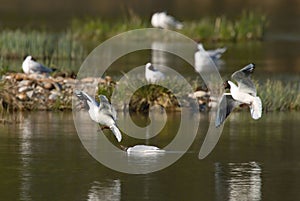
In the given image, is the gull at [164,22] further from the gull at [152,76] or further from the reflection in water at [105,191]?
the reflection in water at [105,191]

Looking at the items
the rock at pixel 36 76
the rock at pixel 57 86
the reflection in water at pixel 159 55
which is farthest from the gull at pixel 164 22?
the rock at pixel 57 86

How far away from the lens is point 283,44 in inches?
1292

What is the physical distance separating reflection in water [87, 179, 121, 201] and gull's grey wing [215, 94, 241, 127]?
232 centimetres

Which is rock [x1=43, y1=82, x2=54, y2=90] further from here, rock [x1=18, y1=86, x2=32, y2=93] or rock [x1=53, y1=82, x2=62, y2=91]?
rock [x1=18, y1=86, x2=32, y2=93]

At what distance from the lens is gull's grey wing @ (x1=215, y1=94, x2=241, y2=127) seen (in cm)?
1430

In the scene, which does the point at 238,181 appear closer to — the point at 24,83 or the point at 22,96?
the point at 22,96

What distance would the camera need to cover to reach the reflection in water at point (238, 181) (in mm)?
11469

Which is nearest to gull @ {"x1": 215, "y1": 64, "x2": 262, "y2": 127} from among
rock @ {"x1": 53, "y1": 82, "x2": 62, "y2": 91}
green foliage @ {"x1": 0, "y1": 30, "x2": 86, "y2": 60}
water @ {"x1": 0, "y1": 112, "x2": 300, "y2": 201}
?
water @ {"x1": 0, "y1": 112, "x2": 300, "y2": 201}

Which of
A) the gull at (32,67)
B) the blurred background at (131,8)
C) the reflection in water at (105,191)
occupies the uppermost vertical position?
the blurred background at (131,8)

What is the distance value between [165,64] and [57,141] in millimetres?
11262

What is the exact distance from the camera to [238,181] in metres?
12.2

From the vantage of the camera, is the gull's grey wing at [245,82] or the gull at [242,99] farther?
the gull at [242,99]

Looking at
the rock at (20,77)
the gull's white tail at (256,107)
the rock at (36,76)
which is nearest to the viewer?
the gull's white tail at (256,107)

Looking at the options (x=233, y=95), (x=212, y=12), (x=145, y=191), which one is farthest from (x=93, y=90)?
(x=212, y=12)
